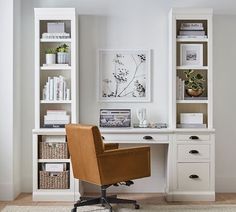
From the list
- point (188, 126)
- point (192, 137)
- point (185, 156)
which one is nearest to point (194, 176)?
point (185, 156)

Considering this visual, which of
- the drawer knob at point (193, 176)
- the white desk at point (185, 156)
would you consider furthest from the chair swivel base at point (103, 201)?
the drawer knob at point (193, 176)

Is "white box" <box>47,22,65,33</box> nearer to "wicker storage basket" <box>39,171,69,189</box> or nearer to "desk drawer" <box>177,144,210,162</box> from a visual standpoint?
"wicker storage basket" <box>39,171,69,189</box>

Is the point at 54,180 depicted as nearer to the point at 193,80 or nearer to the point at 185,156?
the point at 185,156

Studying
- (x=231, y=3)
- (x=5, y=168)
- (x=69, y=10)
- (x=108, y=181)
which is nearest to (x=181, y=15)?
(x=231, y=3)

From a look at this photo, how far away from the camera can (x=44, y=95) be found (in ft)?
15.4

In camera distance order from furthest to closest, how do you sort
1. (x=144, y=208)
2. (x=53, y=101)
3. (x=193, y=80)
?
(x=193, y=80), (x=53, y=101), (x=144, y=208)

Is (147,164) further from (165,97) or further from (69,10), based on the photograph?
(69,10)

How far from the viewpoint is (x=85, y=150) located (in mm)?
3928

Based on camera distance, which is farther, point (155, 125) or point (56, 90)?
point (155, 125)

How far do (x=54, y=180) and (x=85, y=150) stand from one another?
829 millimetres

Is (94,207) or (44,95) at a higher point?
(44,95)

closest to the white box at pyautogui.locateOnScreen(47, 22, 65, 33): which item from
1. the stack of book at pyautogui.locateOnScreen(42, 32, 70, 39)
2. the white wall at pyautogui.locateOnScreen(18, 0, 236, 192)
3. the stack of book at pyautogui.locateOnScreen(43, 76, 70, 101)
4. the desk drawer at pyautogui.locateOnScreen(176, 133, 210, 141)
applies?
the stack of book at pyautogui.locateOnScreen(42, 32, 70, 39)

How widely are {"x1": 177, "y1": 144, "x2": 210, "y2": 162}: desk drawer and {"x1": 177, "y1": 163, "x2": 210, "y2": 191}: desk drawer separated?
0.22 feet

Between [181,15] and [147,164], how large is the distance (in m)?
1.72
